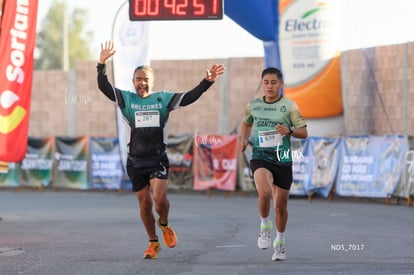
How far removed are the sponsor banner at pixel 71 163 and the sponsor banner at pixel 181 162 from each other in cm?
251

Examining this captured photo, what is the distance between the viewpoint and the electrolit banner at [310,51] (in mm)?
26609

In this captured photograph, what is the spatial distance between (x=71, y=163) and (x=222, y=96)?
23.3 ft

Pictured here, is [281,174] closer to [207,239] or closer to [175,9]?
[207,239]

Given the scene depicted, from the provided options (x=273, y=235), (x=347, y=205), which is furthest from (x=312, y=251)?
(x=347, y=205)

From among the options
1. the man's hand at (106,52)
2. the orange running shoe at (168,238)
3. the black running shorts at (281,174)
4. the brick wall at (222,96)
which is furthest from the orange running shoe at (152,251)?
the brick wall at (222,96)

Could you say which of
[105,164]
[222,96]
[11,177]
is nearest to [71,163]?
[105,164]

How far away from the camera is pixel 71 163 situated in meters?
28.0

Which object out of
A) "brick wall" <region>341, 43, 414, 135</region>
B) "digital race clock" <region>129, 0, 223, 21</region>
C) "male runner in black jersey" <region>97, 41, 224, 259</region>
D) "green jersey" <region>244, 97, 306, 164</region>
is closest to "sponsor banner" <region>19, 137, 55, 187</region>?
"brick wall" <region>341, 43, 414, 135</region>

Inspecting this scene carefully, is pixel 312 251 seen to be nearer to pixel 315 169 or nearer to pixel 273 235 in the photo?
pixel 273 235

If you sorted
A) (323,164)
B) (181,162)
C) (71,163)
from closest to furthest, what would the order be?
(323,164) → (181,162) → (71,163)

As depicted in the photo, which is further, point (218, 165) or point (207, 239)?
point (218, 165)

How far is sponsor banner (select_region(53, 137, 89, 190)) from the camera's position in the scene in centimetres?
2778

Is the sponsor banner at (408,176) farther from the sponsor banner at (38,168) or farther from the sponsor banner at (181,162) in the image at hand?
the sponsor banner at (38,168)

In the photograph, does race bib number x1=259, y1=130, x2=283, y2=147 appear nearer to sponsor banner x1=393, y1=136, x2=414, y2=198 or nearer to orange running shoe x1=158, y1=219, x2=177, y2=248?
orange running shoe x1=158, y1=219, x2=177, y2=248
